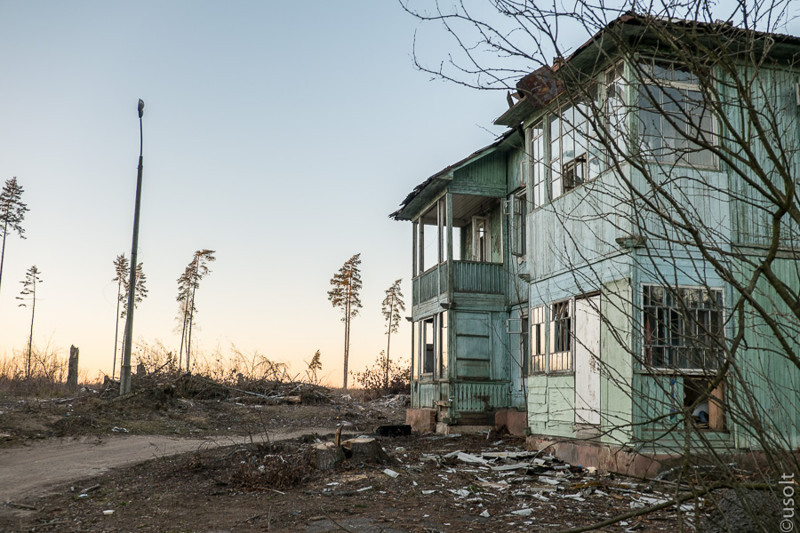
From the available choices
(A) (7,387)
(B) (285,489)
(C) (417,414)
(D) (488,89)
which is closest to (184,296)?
(A) (7,387)

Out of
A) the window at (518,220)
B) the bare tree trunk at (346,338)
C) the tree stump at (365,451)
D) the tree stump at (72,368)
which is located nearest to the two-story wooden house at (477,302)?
the window at (518,220)

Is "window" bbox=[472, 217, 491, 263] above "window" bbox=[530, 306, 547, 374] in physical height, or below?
above

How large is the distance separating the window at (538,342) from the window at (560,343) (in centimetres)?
30

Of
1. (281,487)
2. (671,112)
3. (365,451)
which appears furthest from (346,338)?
(671,112)

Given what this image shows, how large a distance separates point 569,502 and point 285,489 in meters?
3.84

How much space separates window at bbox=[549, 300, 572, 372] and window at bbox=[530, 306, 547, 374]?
302 millimetres

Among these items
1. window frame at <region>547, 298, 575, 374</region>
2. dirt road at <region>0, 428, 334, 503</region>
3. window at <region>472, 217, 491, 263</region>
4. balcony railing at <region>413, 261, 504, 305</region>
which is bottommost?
dirt road at <region>0, 428, 334, 503</region>

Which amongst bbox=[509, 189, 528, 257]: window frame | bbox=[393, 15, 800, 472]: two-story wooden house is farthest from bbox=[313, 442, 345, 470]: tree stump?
bbox=[509, 189, 528, 257]: window frame

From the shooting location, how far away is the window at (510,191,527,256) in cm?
1714

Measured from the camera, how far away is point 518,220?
17297mm

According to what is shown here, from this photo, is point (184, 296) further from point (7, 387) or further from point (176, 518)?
point (176, 518)

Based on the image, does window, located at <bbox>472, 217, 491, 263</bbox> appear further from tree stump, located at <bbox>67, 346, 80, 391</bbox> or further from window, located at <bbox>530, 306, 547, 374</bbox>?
tree stump, located at <bbox>67, 346, 80, 391</bbox>

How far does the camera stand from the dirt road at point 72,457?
34.1 feet

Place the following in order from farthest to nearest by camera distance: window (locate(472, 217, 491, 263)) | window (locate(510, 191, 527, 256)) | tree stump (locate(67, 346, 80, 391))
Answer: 1. tree stump (locate(67, 346, 80, 391))
2. window (locate(472, 217, 491, 263))
3. window (locate(510, 191, 527, 256))
